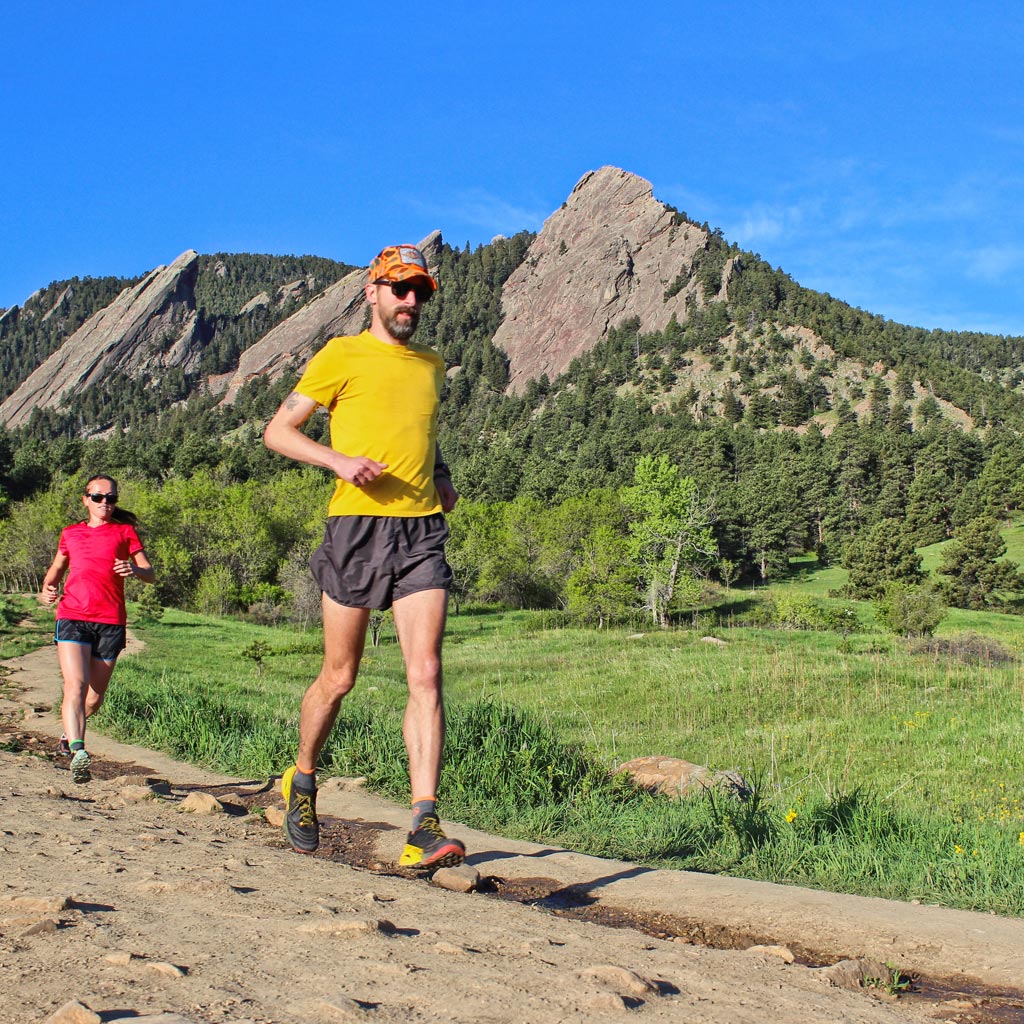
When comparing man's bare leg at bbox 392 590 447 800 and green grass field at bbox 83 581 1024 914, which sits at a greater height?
man's bare leg at bbox 392 590 447 800

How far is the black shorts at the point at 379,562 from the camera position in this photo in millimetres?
3722

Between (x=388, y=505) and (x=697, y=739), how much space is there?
11.8 meters

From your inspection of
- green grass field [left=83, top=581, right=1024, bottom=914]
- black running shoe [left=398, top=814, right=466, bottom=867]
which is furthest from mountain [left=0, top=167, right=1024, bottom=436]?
black running shoe [left=398, top=814, right=466, bottom=867]

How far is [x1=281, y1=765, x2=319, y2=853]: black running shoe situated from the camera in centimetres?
395

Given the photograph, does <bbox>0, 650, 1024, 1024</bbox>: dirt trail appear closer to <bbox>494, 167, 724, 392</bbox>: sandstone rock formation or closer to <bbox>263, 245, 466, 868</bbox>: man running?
<bbox>263, 245, 466, 868</bbox>: man running

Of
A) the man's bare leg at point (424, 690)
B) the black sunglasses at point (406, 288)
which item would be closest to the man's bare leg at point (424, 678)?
the man's bare leg at point (424, 690)

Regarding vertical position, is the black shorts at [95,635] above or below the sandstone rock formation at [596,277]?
below

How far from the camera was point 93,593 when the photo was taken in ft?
20.3

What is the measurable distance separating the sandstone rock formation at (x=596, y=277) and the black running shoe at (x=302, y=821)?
15428cm

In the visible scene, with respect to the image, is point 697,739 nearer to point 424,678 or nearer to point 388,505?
point 424,678

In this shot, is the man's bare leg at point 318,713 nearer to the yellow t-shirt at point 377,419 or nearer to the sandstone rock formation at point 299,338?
the yellow t-shirt at point 377,419

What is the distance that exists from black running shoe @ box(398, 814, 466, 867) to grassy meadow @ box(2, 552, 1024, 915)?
1.32 meters

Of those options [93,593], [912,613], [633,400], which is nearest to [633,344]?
[633,400]

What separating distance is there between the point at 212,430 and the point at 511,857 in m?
154
